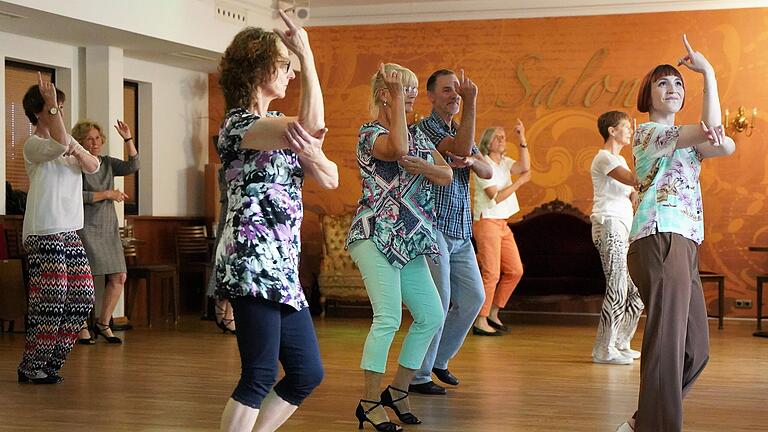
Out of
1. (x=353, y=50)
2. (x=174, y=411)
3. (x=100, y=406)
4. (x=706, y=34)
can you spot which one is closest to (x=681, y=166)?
(x=174, y=411)

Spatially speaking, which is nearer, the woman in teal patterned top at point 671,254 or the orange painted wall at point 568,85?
the woman in teal patterned top at point 671,254

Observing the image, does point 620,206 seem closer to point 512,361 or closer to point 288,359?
point 512,361

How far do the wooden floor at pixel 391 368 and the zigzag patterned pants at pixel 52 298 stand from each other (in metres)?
0.17

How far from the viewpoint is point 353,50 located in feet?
37.1

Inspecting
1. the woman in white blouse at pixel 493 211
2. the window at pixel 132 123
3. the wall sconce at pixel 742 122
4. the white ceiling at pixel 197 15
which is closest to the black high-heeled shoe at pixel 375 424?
the woman in white blouse at pixel 493 211

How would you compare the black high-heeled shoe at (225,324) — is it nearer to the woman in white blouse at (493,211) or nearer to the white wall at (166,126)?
the woman in white blouse at (493,211)

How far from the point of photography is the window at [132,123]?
35.5ft

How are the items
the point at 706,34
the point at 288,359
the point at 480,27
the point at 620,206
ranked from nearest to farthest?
the point at 288,359 < the point at 620,206 < the point at 706,34 < the point at 480,27

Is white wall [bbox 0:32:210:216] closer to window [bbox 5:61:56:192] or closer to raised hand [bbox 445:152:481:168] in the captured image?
window [bbox 5:61:56:192]

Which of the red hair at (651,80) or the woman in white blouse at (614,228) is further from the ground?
the red hair at (651,80)

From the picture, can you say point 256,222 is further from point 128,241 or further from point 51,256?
point 128,241

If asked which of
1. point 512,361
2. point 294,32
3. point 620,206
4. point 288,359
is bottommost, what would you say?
point 512,361

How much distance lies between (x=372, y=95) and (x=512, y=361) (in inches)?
114

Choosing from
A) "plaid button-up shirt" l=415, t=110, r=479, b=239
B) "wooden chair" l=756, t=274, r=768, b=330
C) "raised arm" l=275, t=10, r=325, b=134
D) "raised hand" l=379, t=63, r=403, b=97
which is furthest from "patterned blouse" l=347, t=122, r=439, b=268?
"wooden chair" l=756, t=274, r=768, b=330
